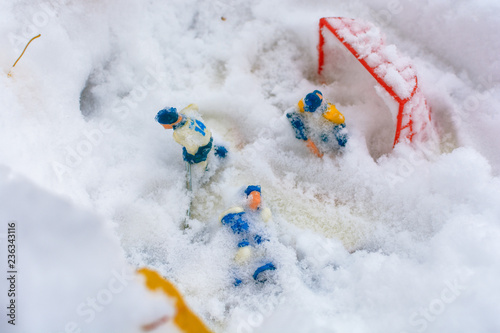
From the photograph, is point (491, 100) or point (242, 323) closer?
point (242, 323)

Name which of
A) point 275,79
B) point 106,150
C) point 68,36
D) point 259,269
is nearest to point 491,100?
point 275,79

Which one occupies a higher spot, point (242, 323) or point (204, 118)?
point (204, 118)

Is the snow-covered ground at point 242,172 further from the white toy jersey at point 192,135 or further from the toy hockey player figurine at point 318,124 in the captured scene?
the white toy jersey at point 192,135

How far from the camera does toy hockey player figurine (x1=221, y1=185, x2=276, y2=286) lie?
119 centimetres

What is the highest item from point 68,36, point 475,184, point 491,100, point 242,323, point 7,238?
point 491,100

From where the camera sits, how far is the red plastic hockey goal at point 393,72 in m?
1.30

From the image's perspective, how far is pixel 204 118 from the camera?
1.55 meters

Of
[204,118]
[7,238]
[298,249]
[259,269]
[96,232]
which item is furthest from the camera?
[204,118]

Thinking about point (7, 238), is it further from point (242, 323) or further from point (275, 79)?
point (275, 79)

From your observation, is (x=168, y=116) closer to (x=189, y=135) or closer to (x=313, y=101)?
(x=189, y=135)

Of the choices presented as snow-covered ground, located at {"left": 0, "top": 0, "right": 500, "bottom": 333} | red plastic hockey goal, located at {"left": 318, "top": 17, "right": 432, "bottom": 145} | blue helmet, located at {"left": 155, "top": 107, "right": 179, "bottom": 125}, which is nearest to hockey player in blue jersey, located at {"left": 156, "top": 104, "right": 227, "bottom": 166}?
blue helmet, located at {"left": 155, "top": 107, "right": 179, "bottom": 125}

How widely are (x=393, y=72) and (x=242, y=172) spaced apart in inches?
23.9

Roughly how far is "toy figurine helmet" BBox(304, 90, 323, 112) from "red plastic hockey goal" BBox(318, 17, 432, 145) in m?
0.21

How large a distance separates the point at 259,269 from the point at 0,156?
742 mm
